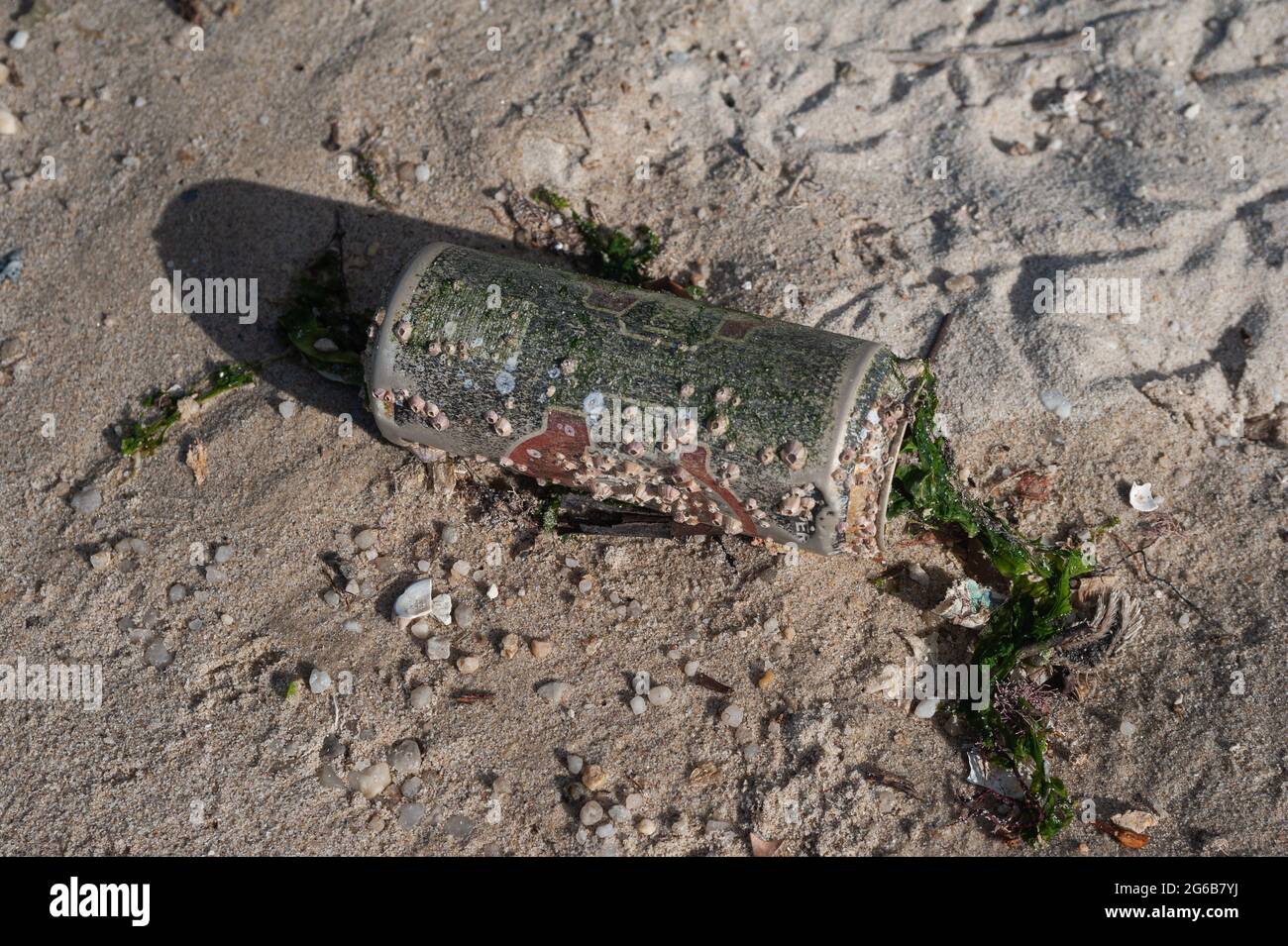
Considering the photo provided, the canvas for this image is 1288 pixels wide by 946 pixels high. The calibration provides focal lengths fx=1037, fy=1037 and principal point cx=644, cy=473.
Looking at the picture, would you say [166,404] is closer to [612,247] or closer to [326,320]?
[326,320]

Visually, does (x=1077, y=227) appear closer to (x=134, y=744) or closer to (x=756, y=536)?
(x=756, y=536)

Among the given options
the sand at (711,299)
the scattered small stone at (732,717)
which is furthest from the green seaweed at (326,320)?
the scattered small stone at (732,717)

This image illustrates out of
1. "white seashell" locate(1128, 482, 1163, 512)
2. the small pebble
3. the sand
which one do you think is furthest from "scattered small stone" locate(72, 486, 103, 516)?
"white seashell" locate(1128, 482, 1163, 512)

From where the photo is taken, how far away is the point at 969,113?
12.1 ft

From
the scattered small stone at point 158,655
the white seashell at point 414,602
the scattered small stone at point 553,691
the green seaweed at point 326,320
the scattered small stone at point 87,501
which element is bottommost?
the scattered small stone at point 553,691

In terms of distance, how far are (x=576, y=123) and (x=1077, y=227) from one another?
1.74m

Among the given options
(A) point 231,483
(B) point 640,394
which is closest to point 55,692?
(A) point 231,483

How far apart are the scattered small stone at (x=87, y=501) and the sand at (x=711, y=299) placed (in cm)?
3

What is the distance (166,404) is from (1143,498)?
9.90 ft

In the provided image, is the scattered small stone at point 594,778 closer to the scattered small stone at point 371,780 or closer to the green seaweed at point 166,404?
the scattered small stone at point 371,780

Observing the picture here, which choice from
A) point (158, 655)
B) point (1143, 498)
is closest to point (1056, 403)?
point (1143, 498)

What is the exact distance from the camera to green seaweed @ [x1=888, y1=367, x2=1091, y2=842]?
2754 millimetres

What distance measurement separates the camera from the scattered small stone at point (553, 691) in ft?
9.29

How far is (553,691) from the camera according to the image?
2.83 meters
